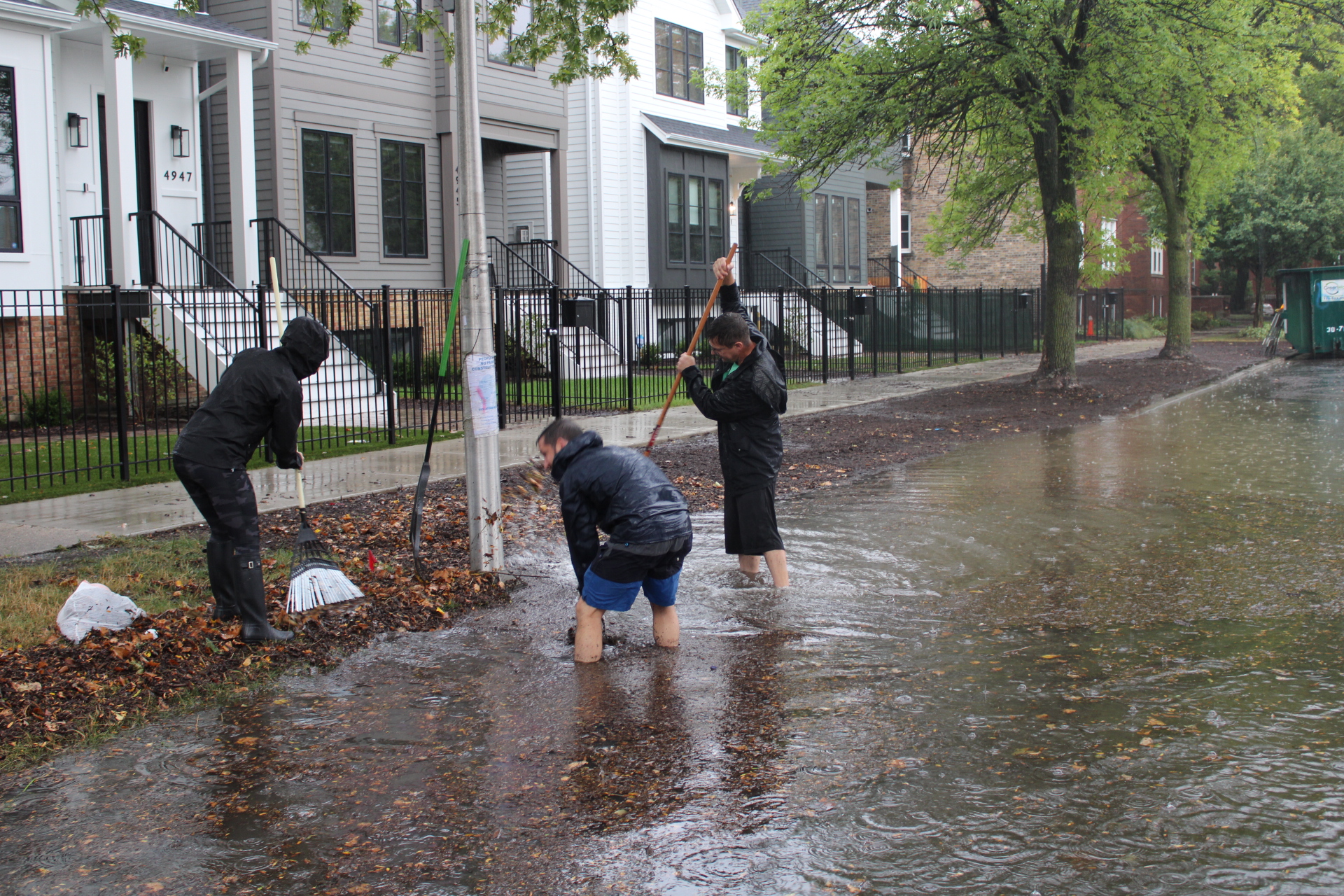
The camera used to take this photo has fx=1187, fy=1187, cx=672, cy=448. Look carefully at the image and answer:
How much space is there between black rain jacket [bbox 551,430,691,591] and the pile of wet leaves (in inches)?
55.1

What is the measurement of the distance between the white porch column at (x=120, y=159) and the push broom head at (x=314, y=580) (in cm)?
1033

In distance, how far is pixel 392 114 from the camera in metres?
21.4

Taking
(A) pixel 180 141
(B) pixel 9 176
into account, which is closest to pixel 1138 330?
(A) pixel 180 141

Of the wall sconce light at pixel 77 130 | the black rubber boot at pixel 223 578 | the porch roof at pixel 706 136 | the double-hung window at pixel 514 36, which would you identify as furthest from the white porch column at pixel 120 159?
the porch roof at pixel 706 136

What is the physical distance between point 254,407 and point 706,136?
2343cm

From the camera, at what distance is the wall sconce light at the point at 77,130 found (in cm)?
1617

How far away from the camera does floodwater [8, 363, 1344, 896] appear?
3676 millimetres

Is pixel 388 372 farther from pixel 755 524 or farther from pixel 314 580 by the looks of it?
pixel 755 524

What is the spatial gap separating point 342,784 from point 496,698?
1098mm

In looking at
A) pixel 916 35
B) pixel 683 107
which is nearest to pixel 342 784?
pixel 916 35

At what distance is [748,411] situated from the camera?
711cm

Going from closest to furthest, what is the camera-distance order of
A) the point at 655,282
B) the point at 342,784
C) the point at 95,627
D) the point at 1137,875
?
the point at 1137,875 < the point at 342,784 < the point at 95,627 < the point at 655,282

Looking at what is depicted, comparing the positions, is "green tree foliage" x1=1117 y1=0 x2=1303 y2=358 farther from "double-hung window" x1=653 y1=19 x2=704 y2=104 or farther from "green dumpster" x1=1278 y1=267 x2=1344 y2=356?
"double-hung window" x1=653 y1=19 x2=704 y2=104

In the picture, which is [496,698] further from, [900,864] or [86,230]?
[86,230]
